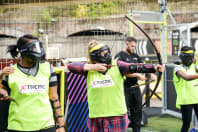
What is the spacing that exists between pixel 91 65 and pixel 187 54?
9.02 feet

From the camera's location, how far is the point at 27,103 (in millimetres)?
3291

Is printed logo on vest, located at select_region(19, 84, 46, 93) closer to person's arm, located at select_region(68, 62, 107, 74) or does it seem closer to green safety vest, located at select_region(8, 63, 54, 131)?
green safety vest, located at select_region(8, 63, 54, 131)

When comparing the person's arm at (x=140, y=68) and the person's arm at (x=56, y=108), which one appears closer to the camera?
the person's arm at (x=56, y=108)

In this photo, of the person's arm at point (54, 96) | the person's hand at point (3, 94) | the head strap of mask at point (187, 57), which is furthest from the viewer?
the head strap of mask at point (187, 57)

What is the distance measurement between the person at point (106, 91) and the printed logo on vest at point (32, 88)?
0.92 metres

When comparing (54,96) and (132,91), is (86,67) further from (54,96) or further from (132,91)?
(132,91)

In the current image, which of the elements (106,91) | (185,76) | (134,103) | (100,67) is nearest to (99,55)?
(100,67)

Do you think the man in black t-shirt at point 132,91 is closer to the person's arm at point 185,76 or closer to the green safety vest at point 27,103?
the person's arm at point 185,76

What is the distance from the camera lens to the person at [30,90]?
3.28 m

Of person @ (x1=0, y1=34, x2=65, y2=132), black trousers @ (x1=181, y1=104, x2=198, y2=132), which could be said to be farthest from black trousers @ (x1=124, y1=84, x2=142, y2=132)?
person @ (x1=0, y1=34, x2=65, y2=132)

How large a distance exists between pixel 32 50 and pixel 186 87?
12.0 feet

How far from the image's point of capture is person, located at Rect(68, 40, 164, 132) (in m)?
4.10

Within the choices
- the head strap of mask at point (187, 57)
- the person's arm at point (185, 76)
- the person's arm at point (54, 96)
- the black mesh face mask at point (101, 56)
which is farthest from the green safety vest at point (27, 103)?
the head strap of mask at point (187, 57)

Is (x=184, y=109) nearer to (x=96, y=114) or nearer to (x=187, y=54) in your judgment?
(x=187, y=54)
